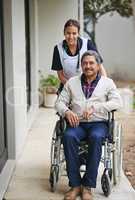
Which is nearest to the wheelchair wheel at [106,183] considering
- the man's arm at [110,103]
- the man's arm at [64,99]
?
the man's arm at [110,103]

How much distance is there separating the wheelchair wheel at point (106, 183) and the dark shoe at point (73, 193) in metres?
0.24

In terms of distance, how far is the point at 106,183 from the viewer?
4.09 m

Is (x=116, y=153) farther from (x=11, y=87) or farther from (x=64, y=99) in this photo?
(x=11, y=87)

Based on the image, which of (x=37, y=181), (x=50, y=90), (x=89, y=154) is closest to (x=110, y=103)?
(x=89, y=154)

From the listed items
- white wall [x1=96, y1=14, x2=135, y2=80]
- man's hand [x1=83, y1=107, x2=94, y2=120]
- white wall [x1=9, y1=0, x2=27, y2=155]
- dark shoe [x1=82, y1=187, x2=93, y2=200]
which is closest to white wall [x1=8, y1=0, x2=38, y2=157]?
white wall [x1=9, y1=0, x2=27, y2=155]

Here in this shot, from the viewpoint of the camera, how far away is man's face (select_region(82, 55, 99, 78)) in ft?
13.2

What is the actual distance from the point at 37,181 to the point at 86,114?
3.15 ft

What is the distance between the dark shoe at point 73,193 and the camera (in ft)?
13.1

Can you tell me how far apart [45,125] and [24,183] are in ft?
8.78

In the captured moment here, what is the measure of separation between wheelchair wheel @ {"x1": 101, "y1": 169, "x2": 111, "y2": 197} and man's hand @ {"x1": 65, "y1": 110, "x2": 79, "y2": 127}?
1.72 feet

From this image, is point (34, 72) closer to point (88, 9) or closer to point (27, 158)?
point (27, 158)

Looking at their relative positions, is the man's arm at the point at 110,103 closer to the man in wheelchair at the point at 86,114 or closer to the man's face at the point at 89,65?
the man in wheelchair at the point at 86,114

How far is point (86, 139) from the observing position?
404 cm

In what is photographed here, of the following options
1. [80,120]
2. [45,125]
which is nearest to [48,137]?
[45,125]
